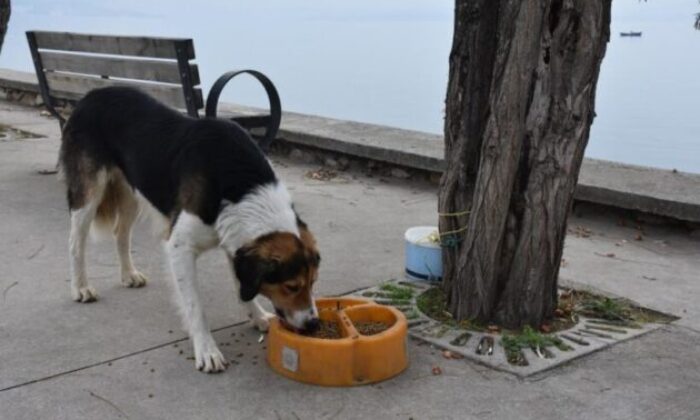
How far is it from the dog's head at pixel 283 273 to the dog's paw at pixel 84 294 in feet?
4.66

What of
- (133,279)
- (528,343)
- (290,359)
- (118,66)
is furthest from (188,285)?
(118,66)

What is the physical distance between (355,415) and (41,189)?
192 inches

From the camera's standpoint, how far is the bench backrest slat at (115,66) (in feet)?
21.5

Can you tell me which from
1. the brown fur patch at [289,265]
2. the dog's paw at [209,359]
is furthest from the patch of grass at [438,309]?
the dog's paw at [209,359]

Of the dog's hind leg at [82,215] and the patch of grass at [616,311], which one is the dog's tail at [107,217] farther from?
the patch of grass at [616,311]

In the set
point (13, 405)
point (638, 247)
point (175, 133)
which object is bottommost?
point (638, 247)

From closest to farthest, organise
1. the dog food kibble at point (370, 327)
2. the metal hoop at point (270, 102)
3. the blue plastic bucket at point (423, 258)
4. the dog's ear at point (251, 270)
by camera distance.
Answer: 1. the dog's ear at point (251, 270)
2. the dog food kibble at point (370, 327)
3. the blue plastic bucket at point (423, 258)
4. the metal hoop at point (270, 102)

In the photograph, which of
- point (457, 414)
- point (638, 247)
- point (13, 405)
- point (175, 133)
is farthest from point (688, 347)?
point (13, 405)

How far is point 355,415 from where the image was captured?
3328 mm

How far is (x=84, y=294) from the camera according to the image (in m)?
4.65

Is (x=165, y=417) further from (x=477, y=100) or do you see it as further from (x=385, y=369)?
(x=477, y=100)

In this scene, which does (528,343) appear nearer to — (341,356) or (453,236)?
(453,236)

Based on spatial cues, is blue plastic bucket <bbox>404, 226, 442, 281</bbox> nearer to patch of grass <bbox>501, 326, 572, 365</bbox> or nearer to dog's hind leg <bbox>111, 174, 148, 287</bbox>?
patch of grass <bbox>501, 326, 572, 365</bbox>

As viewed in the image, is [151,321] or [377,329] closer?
[377,329]
